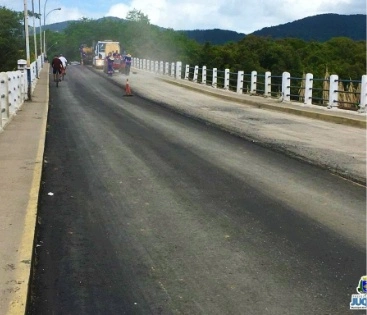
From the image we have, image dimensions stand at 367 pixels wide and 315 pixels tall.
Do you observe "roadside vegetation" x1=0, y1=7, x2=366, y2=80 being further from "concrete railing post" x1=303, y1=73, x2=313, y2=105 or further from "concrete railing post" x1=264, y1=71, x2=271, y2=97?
"concrete railing post" x1=303, y1=73, x2=313, y2=105

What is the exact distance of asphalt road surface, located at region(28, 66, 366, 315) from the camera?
466cm

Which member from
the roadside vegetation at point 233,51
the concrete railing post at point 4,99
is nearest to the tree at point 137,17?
the roadside vegetation at point 233,51

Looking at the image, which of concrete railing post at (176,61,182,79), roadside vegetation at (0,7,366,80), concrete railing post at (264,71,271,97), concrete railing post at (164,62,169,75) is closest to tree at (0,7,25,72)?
roadside vegetation at (0,7,366,80)

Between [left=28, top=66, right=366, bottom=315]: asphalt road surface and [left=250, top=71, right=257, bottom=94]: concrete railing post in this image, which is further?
[left=250, top=71, right=257, bottom=94]: concrete railing post

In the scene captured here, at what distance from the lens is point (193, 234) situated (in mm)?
6273

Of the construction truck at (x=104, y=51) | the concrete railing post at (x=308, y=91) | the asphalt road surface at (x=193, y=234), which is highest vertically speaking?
the construction truck at (x=104, y=51)

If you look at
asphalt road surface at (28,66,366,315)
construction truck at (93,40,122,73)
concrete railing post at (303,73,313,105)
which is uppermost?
construction truck at (93,40,122,73)

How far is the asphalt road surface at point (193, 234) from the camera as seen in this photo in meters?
4.66

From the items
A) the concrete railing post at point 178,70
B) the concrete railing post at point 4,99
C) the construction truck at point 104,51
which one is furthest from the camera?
the construction truck at point 104,51

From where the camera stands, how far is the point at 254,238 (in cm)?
618

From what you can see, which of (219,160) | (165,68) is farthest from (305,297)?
(165,68)

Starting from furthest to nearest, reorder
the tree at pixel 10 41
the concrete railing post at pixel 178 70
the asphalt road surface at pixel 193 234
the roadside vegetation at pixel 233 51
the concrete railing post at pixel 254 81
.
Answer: the tree at pixel 10 41
the roadside vegetation at pixel 233 51
the concrete railing post at pixel 178 70
the concrete railing post at pixel 254 81
the asphalt road surface at pixel 193 234

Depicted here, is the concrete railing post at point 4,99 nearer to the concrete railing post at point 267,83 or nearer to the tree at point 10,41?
the concrete railing post at point 267,83

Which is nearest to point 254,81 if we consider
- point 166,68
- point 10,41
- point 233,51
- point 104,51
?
point 166,68
